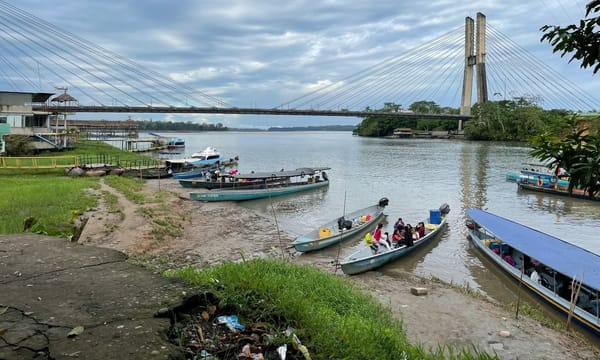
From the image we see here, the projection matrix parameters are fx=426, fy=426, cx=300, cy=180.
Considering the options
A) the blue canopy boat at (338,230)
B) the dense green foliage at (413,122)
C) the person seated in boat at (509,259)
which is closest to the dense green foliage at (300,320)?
the blue canopy boat at (338,230)

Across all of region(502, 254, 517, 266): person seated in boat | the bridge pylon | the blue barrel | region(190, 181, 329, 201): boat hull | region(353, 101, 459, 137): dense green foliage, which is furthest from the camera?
region(353, 101, 459, 137): dense green foliage

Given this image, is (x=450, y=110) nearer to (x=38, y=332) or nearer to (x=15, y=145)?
(x=15, y=145)

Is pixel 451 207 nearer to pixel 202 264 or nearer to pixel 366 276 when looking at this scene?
pixel 366 276

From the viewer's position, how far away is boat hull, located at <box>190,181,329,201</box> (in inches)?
923

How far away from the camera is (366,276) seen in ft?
37.9

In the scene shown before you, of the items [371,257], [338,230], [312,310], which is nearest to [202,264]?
[371,257]

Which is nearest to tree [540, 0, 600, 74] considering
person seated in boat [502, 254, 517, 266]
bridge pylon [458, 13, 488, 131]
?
person seated in boat [502, 254, 517, 266]

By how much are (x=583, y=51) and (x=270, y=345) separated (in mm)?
3353

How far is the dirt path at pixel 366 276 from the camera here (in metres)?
7.49

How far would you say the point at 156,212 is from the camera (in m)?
17.1

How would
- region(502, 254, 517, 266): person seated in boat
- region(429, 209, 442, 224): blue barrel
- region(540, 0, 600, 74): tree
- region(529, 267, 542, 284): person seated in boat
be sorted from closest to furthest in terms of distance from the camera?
region(540, 0, 600, 74): tree
region(529, 267, 542, 284): person seated in boat
region(502, 254, 517, 266): person seated in boat
region(429, 209, 442, 224): blue barrel

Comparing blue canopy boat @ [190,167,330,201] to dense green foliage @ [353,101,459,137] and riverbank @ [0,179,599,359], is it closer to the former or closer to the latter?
riverbank @ [0,179,599,359]

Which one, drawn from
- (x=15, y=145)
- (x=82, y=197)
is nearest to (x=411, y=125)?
(x=15, y=145)

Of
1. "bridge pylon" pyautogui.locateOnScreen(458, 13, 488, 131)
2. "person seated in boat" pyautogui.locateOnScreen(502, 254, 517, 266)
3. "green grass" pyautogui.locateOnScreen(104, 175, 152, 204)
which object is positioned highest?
"bridge pylon" pyautogui.locateOnScreen(458, 13, 488, 131)
